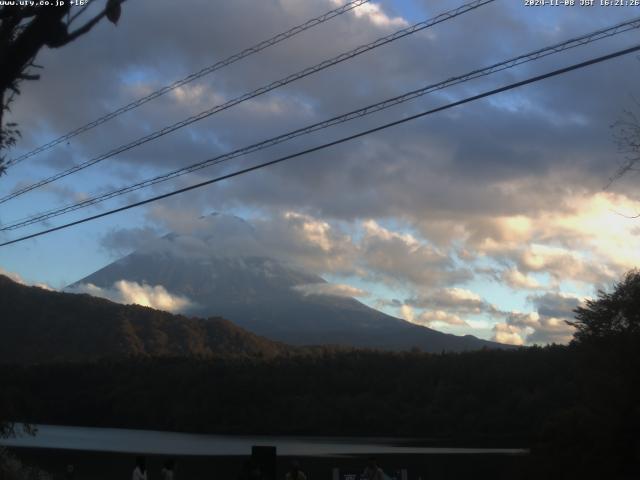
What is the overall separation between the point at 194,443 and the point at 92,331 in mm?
39719

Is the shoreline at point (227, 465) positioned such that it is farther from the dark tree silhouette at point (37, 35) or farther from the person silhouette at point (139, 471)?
the dark tree silhouette at point (37, 35)

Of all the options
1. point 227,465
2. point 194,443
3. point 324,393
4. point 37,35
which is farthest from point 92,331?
point 37,35

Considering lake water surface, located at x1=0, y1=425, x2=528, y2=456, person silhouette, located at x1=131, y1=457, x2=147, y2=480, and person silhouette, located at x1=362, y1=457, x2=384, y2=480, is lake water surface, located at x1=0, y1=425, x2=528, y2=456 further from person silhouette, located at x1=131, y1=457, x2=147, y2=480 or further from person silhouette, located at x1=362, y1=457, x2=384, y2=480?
person silhouette, located at x1=362, y1=457, x2=384, y2=480

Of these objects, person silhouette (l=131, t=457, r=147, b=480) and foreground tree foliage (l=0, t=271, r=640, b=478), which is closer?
person silhouette (l=131, t=457, r=147, b=480)

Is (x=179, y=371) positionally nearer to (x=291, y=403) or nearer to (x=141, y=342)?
(x=291, y=403)

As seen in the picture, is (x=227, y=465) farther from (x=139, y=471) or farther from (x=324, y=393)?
(x=324, y=393)

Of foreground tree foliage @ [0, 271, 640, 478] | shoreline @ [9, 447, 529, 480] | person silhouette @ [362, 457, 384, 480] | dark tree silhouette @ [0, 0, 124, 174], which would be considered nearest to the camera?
dark tree silhouette @ [0, 0, 124, 174]

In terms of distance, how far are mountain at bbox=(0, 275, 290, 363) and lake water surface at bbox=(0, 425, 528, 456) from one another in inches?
419

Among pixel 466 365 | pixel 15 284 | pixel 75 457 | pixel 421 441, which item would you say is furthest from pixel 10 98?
pixel 15 284

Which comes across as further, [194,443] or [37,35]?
[194,443]

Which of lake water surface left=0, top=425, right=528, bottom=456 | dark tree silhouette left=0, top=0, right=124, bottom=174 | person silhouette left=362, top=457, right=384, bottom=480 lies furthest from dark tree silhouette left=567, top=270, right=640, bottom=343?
lake water surface left=0, top=425, right=528, bottom=456

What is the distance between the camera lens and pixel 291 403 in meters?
96.6

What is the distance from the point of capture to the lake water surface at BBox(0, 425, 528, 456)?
65875mm

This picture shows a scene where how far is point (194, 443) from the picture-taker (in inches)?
3083
